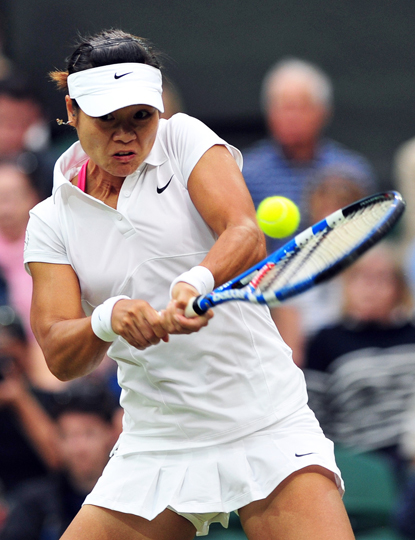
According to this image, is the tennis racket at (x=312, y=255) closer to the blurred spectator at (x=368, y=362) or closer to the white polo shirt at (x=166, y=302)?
the white polo shirt at (x=166, y=302)

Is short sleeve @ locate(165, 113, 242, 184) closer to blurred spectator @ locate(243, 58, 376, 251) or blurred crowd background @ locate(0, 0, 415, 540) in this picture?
blurred crowd background @ locate(0, 0, 415, 540)

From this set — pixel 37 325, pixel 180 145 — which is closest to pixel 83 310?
pixel 37 325

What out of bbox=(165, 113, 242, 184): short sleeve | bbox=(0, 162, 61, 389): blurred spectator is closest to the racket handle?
bbox=(165, 113, 242, 184): short sleeve

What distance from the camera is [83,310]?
3033mm

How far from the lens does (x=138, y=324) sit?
2441 millimetres

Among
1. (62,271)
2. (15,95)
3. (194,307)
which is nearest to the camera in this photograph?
(194,307)

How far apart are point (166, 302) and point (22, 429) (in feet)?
9.01

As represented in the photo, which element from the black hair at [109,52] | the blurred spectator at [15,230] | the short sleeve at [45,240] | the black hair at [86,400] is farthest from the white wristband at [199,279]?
the blurred spectator at [15,230]

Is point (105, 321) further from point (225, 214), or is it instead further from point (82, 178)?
point (82, 178)

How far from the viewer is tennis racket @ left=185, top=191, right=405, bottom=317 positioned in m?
2.41

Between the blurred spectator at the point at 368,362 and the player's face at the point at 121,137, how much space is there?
2455mm

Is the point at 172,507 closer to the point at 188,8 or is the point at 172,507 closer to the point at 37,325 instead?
the point at 37,325

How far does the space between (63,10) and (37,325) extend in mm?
4610

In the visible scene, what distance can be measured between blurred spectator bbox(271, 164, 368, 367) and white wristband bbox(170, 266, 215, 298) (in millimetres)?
2758
